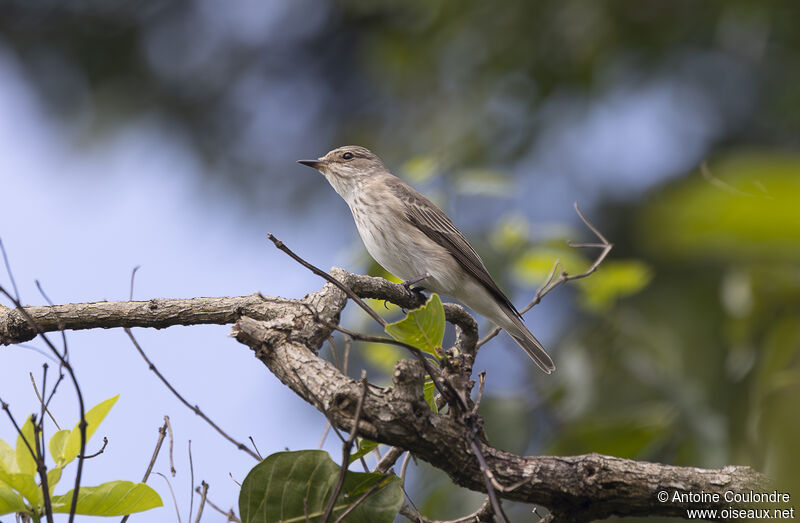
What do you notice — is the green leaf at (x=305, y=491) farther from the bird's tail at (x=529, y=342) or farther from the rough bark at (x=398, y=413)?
the bird's tail at (x=529, y=342)

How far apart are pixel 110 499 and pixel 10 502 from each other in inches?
10.0

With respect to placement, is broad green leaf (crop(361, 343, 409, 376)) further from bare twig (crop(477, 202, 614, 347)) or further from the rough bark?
the rough bark

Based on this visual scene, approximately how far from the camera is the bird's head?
5449 millimetres

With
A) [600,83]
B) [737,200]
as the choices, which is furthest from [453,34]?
[737,200]

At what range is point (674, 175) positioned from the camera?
22.7 feet

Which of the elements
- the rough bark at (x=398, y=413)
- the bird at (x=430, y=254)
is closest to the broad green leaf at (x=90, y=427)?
the rough bark at (x=398, y=413)

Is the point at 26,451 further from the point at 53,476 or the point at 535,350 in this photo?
the point at 535,350

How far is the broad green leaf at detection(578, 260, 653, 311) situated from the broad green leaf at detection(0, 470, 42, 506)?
3184mm

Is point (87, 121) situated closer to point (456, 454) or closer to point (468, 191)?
point (468, 191)

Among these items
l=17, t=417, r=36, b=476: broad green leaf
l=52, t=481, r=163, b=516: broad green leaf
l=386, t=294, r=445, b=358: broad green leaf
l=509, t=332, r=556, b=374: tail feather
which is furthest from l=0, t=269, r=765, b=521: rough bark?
l=509, t=332, r=556, b=374: tail feather

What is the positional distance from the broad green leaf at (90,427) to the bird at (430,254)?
7.77 feet

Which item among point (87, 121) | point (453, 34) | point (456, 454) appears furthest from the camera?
point (87, 121)

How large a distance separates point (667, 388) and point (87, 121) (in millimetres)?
6977

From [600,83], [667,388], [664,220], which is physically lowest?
[664,220]
